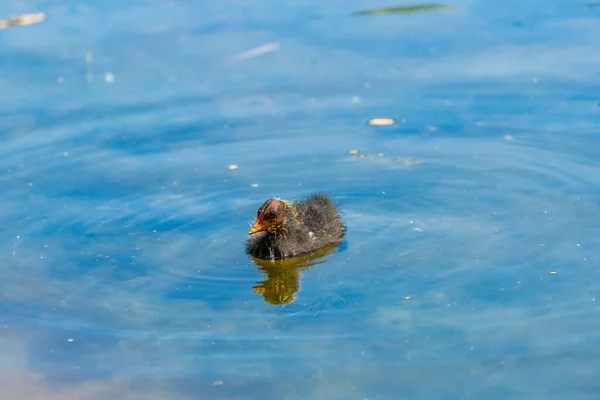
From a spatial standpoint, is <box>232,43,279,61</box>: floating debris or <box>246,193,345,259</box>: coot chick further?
<box>232,43,279,61</box>: floating debris

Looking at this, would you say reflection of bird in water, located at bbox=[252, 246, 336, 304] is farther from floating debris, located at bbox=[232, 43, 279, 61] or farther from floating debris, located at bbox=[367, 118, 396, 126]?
floating debris, located at bbox=[232, 43, 279, 61]

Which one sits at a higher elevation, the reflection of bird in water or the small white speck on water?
the small white speck on water

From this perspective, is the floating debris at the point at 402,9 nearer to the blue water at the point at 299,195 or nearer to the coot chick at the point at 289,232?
the blue water at the point at 299,195

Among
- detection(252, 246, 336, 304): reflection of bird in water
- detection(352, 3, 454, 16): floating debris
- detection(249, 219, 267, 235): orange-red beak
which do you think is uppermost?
detection(352, 3, 454, 16): floating debris

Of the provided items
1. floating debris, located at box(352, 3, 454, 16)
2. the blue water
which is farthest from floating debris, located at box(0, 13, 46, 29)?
floating debris, located at box(352, 3, 454, 16)

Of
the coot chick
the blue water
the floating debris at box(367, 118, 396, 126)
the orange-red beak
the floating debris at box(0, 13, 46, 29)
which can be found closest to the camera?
the blue water

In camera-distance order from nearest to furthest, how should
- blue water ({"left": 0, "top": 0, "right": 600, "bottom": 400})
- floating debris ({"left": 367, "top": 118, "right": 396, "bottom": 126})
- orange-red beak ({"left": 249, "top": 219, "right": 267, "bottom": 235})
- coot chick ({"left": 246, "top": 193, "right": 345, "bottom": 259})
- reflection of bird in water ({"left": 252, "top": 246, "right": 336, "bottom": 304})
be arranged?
1. blue water ({"left": 0, "top": 0, "right": 600, "bottom": 400})
2. reflection of bird in water ({"left": 252, "top": 246, "right": 336, "bottom": 304})
3. orange-red beak ({"left": 249, "top": 219, "right": 267, "bottom": 235})
4. coot chick ({"left": 246, "top": 193, "right": 345, "bottom": 259})
5. floating debris ({"left": 367, "top": 118, "right": 396, "bottom": 126})

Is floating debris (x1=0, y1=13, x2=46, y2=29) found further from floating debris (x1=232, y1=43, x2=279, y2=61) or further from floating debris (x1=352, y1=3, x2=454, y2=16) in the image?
floating debris (x1=352, y1=3, x2=454, y2=16)
